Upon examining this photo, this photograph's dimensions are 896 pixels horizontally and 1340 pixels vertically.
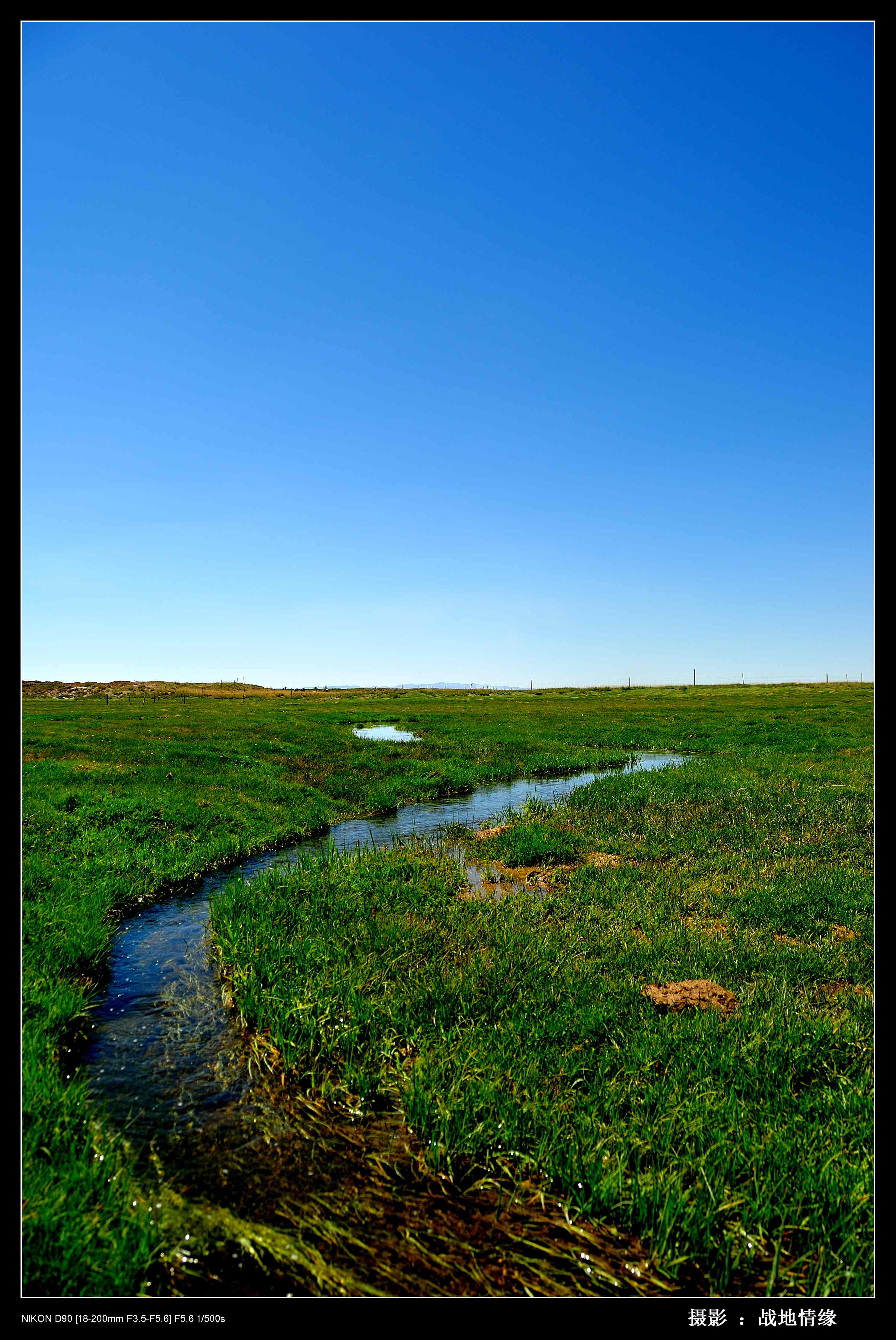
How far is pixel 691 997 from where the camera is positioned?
26.7ft

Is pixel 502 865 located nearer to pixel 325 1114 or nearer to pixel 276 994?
pixel 276 994

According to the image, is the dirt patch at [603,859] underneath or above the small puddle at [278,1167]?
underneath

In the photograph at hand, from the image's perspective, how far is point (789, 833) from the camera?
16828 millimetres

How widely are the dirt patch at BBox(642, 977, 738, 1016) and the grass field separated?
0.20m

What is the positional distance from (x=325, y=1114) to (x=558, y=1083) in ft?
8.03

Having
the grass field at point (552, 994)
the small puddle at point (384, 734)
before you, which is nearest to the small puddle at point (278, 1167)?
the grass field at point (552, 994)

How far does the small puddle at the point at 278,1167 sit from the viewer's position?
4355 mm

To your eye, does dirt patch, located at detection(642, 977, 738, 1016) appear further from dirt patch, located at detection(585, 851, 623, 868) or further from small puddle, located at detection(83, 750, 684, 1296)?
dirt patch, located at detection(585, 851, 623, 868)

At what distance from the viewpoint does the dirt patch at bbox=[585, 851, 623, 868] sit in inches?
588

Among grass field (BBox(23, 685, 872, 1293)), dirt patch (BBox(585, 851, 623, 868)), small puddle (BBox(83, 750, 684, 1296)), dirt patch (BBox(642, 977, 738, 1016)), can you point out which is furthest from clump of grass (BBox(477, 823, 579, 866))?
small puddle (BBox(83, 750, 684, 1296))

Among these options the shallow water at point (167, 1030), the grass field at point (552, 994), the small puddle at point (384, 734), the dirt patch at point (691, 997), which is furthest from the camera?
the small puddle at point (384, 734)

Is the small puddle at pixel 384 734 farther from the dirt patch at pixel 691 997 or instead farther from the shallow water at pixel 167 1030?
the dirt patch at pixel 691 997

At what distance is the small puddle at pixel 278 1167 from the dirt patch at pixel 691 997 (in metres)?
3.82
